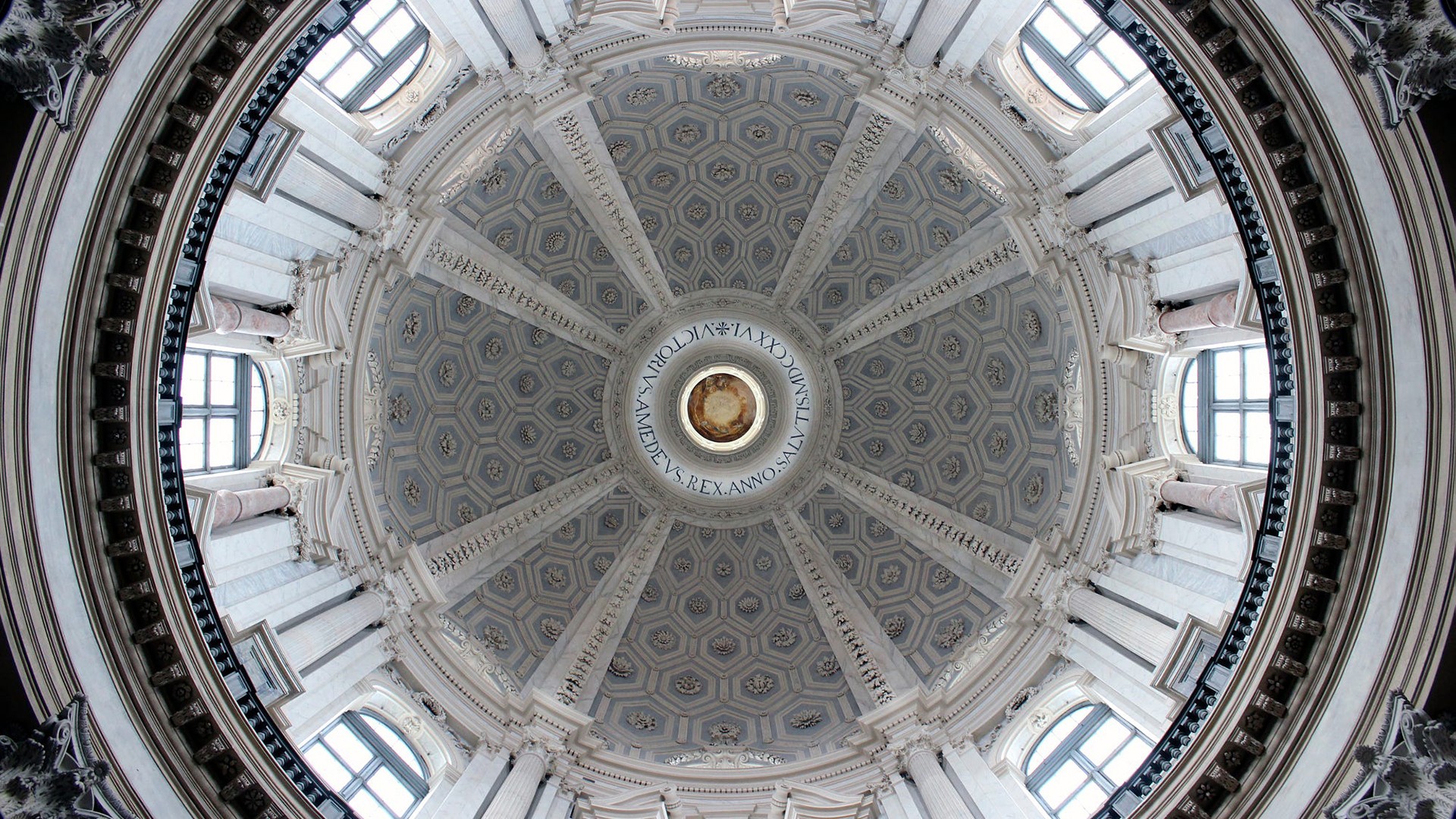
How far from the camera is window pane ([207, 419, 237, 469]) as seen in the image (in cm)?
1602

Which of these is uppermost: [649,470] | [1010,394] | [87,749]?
[1010,394]

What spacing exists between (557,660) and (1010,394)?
45.7 feet

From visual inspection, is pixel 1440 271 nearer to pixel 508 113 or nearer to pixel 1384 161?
pixel 1384 161

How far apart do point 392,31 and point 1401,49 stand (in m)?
15.7

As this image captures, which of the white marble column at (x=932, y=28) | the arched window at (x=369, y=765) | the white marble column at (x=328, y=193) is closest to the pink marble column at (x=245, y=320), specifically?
the white marble column at (x=328, y=193)

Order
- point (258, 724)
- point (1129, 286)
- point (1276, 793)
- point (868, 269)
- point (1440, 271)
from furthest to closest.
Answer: point (868, 269) → point (1129, 286) → point (258, 724) → point (1276, 793) → point (1440, 271)

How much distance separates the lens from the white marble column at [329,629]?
50.5ft

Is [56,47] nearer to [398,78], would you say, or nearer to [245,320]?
[245,320]

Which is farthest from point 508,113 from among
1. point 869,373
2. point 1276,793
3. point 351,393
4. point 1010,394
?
point 1276,793

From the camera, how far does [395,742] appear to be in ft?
58.6

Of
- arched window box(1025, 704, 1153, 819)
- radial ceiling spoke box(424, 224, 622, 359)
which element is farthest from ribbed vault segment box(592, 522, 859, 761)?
radial ceiling spoke box(424, 224, 622, 359)

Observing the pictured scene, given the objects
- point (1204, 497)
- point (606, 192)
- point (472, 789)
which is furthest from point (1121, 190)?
point (472, 789)

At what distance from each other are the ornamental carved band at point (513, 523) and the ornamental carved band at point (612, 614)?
217cm

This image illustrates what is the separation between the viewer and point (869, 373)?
25.8 m
